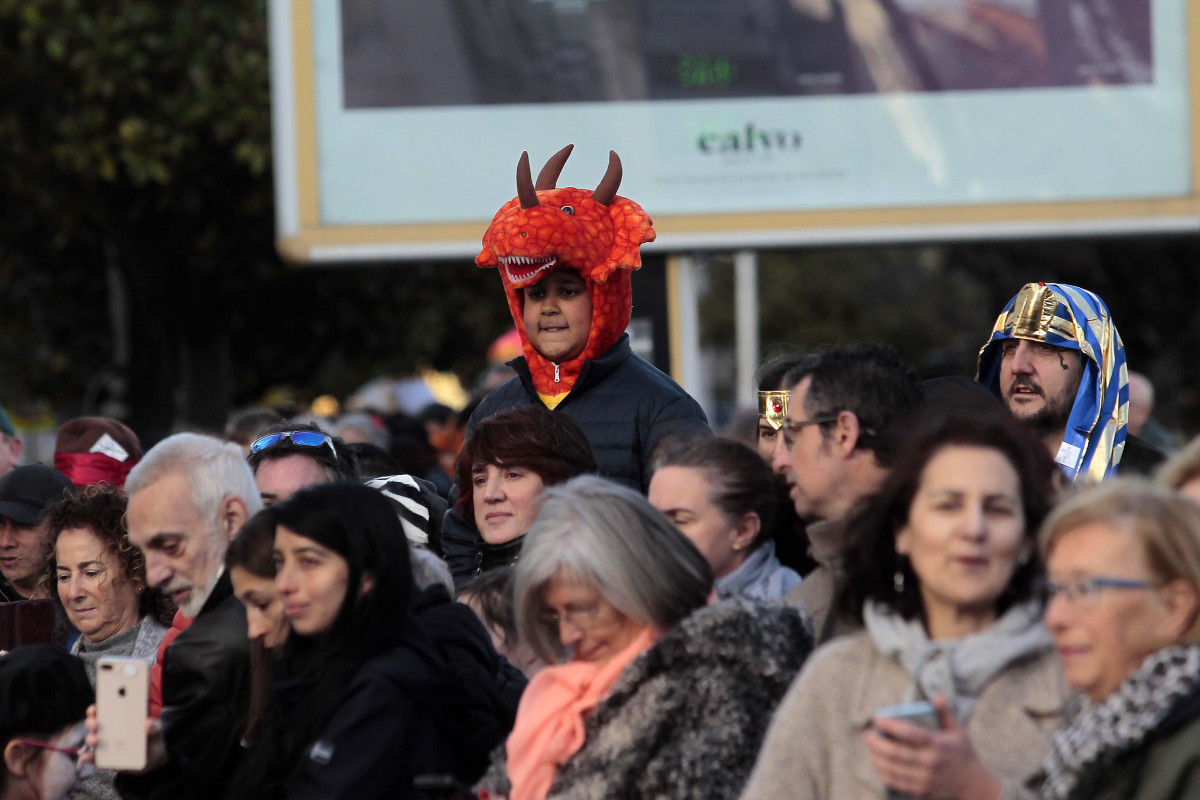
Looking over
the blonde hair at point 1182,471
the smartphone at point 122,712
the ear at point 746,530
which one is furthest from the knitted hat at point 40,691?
the blonde hair at point 1182,471

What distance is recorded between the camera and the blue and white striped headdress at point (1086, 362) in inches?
177

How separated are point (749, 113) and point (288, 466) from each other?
12.2 ft

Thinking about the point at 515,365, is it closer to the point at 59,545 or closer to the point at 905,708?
the point at 59,545

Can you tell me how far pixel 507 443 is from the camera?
14.0 ft

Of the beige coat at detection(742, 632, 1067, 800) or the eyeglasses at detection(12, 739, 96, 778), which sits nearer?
the beige coat at detection(742, 632, 1067, 800)

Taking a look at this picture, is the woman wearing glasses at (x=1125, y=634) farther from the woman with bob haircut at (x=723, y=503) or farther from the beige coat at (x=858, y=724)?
the woman with bob haircut at (x=723, y=503)

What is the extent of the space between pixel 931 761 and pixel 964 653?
0.24 meters

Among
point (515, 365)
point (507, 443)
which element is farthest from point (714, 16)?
point (507, 443)

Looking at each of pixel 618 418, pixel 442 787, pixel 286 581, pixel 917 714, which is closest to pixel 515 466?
pixel 618 418

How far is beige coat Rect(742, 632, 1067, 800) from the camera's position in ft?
8.88

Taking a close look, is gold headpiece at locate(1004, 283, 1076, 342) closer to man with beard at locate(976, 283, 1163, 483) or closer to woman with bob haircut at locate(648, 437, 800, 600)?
man with beard at locate(976, 283, 1163, 483)

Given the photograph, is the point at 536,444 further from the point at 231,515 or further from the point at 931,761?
the point at 931,761

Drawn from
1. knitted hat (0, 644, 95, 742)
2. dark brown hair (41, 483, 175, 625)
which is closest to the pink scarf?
knitted hat (0, 644, 95, 742)

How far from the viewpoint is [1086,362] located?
4582 millimetres
